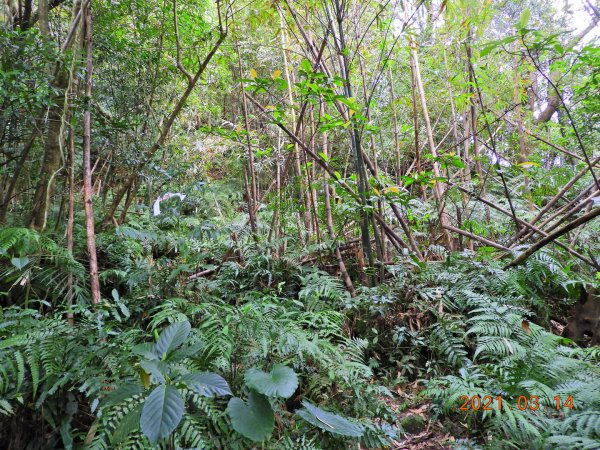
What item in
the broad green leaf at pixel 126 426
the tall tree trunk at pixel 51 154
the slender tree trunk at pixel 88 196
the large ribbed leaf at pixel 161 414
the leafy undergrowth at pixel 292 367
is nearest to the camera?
the large ribbed leaf at pixel 161 414

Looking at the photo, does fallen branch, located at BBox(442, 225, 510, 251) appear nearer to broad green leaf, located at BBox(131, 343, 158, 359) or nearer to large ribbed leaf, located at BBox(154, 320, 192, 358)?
large ribbed leaf, located at BBox(154, 320, 192, 358)

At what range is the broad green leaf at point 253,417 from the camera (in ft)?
3.93

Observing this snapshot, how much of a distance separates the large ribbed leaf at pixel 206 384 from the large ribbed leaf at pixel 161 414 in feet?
0.28

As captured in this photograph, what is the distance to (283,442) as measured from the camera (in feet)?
4.97

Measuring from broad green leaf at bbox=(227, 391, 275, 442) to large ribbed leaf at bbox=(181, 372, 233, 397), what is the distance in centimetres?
15

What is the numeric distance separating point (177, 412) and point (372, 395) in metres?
1.23

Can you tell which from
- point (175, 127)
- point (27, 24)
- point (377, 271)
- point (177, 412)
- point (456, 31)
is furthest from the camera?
point (175, 127)

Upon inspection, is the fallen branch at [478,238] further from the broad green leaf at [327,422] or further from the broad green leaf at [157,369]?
the broad green leaf at [157,369]

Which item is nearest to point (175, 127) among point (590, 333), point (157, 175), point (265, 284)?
point (157, 175)

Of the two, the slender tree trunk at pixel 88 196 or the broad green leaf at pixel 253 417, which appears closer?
the broad green leaf at pixel 253 417

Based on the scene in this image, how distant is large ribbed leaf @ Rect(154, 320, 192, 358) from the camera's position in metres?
1.26

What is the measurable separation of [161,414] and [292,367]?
1043 mm

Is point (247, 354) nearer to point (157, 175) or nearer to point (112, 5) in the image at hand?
point (157, 175)
